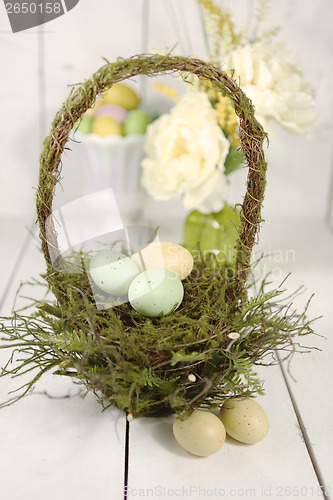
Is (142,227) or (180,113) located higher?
(180,113)

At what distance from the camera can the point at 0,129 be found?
1490mm

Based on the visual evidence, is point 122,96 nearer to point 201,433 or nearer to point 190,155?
point 190,155

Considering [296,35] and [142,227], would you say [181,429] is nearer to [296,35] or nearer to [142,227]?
[142,227]

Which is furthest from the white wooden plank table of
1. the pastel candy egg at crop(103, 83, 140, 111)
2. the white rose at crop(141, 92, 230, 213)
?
the pastel candy egg at crop(103, 83, 140, 111)

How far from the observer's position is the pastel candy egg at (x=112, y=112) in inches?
51.1

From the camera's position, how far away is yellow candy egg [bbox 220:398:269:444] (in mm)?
706

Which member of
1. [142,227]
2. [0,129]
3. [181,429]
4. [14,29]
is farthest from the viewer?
[0,129]

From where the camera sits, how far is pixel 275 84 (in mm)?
1095

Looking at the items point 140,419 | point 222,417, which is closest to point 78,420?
point 140,419

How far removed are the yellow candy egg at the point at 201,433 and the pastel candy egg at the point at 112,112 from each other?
2.65 feet

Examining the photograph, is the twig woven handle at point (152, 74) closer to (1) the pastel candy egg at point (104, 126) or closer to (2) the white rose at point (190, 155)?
(2) the white rose at point (190, 155)

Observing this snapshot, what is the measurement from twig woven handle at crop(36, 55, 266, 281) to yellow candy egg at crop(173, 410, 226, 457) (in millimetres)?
209

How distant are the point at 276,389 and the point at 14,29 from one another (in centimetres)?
108

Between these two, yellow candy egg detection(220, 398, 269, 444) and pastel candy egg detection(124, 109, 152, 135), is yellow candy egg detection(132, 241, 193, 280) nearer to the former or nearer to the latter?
yellow candy egg detection(220, 398, 269, 444)
